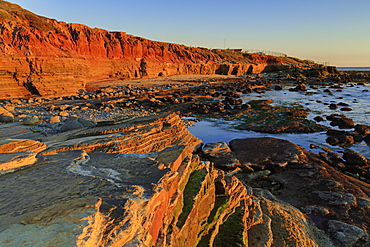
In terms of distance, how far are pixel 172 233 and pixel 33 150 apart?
412 centimetres

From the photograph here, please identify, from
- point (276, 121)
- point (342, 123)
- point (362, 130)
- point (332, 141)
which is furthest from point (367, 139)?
point (276, 121)

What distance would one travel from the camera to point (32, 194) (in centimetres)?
371

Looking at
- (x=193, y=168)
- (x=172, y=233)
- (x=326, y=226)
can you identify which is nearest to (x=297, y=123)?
(x=326, y=226)

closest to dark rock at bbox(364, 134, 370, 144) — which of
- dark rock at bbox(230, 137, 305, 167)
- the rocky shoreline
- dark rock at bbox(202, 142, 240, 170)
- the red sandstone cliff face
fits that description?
the rocky shoreline

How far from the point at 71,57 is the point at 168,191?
33.5m

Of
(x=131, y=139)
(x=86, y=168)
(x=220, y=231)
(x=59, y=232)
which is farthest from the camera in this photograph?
(x=131, y=139)

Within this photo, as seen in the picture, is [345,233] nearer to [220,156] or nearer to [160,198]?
[160,198]

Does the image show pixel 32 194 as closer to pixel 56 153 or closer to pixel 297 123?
pixel 56 153

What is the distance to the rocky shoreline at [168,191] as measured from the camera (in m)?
2.98

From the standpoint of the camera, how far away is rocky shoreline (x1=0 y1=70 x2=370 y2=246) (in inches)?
117

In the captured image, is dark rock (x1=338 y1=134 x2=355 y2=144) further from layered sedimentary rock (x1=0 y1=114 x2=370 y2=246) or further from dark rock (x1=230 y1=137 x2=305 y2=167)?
layered sedimentary rock (x1=0 y1=114 x2=370 y2=246)

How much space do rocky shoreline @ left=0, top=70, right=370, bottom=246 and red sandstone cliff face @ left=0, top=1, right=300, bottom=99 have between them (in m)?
13.1

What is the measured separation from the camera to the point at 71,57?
32.3 metres

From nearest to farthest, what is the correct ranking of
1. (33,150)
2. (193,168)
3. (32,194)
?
1. (32,194)
2. (33,150)
3. (193,168)
